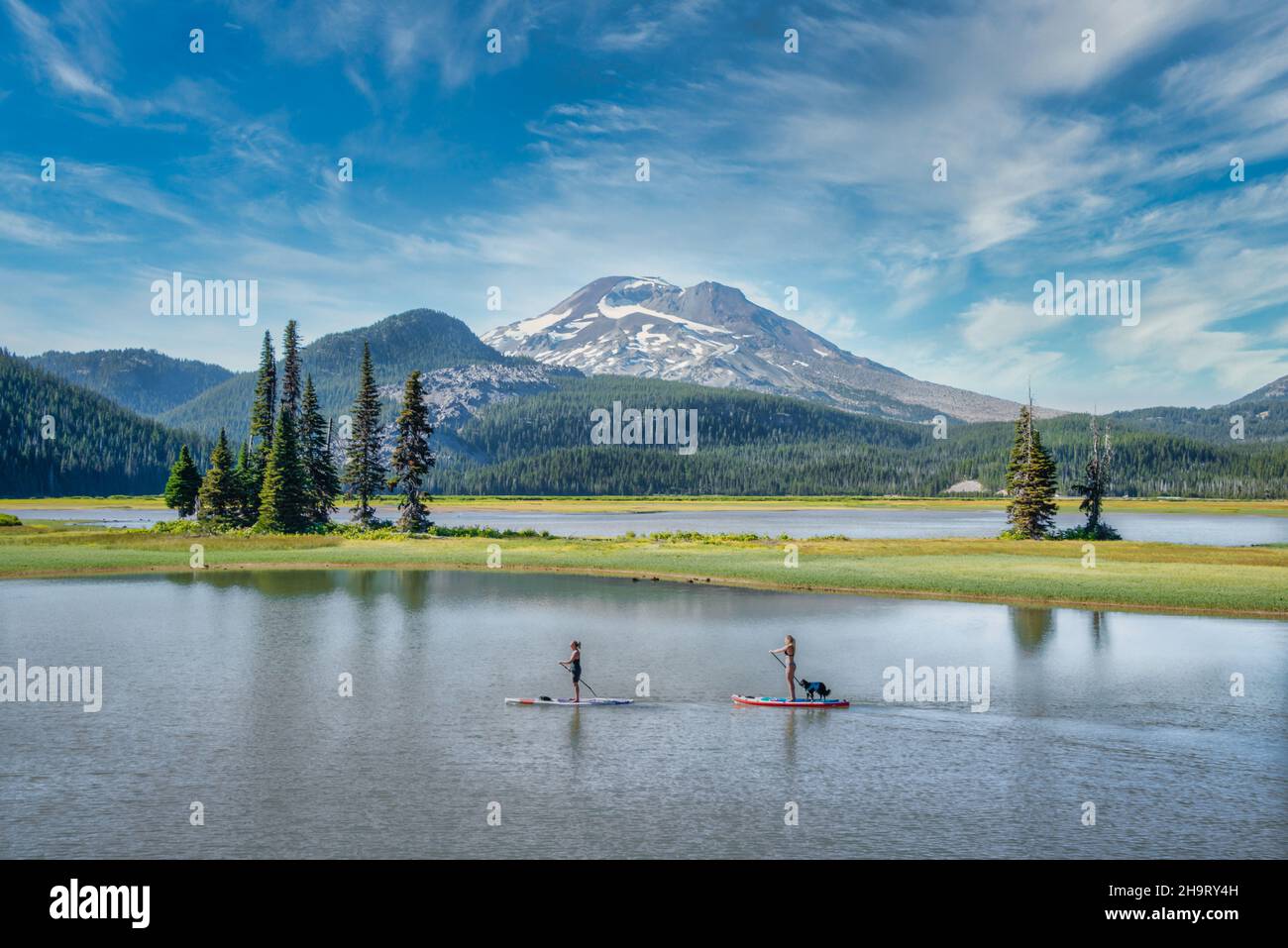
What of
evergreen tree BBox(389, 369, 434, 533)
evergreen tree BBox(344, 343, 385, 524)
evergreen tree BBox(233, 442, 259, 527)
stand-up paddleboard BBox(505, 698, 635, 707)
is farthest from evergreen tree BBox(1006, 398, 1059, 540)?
evergreen tree BBox(233, 442, 259, 527)

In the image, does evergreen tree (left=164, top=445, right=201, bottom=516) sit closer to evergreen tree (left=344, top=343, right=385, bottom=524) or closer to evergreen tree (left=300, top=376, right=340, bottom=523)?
evergreen tree (left=300, top=376, right=340, bottom=523)

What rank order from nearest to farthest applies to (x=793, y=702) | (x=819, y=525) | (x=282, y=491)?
(x=793, y=702)
(x=282, y=491)
(x=819, y=525)

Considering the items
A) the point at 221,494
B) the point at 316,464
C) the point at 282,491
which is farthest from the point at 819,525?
the point at 221,494

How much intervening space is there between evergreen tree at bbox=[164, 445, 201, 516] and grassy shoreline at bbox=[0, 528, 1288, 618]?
20.1 metres

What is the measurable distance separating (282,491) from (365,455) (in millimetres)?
12845

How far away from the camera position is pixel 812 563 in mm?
77875

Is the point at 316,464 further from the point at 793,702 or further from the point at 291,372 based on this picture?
the point at 793,702

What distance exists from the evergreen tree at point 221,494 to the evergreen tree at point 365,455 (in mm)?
12721

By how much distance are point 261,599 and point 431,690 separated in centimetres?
2993

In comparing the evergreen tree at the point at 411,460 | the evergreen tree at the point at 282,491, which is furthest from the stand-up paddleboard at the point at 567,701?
the evergreen tree at the point at 282,491

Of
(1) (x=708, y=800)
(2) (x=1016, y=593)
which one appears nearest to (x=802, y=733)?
(1) (x=708, y=800)

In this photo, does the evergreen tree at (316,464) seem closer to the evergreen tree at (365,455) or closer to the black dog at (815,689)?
the evergreen tree at (365,455)

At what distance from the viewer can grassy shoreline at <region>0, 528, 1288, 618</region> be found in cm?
5872

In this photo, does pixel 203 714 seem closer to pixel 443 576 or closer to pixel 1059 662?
pixel 1059 662
